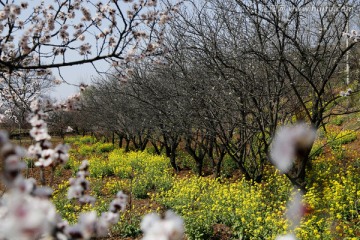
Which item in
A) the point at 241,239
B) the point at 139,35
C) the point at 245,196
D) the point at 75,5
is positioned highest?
the point at 75,5

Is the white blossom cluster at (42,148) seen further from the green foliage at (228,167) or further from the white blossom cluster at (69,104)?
the green foliage at (228,167)

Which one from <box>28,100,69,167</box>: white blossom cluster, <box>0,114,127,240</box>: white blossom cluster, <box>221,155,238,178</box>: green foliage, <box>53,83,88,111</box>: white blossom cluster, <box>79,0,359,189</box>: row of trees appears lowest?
<box>0,114,127,240</box>: white blossom cluster

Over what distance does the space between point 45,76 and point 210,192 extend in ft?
13.5

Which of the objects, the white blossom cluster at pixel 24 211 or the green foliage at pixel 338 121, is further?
the green foliage at pixel 338 121

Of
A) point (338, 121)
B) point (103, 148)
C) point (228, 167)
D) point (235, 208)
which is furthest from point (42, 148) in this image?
point (103, 148)

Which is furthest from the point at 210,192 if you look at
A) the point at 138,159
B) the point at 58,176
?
the point at 58,176

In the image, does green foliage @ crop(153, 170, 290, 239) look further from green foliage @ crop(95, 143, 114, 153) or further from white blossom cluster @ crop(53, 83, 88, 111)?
green foliage @ crop(95, 143, 114, 153)

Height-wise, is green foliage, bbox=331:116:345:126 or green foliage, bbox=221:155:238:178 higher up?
green foliage, bbox=331:116:345:126

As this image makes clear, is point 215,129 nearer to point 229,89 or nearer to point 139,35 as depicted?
point 229,89

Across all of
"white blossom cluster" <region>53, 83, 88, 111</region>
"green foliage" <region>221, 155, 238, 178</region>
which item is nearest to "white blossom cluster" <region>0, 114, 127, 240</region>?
"white blossom cluster" <region>53, 83, 88, 111</region>

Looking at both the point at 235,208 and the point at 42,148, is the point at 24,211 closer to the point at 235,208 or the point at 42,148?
the point at 42,148

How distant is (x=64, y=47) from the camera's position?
14.7 ft

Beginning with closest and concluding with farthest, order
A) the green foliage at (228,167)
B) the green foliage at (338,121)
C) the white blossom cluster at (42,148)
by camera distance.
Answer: the white blossom cluster at (42,148) < the green foliage at (228,167) < the green foliage at (338,121)

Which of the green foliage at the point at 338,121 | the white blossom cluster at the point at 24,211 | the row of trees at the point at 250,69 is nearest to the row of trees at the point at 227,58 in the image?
the row of trees at the point at 250,69
